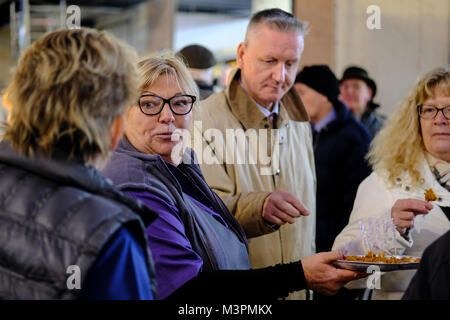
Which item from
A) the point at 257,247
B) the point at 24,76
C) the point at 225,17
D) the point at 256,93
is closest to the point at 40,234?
the point at 24,76

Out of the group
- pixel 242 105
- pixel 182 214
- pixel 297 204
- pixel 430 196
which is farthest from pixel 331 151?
pixel 182 214

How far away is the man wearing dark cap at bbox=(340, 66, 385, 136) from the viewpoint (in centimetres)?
507

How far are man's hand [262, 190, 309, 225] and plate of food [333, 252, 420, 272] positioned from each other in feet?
0.92

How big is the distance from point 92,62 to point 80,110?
0.37ft

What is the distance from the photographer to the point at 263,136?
2.68 meters

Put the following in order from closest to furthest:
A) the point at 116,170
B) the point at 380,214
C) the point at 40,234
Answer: the point at 40,234 < the point at 116,170 < the point at 380,214

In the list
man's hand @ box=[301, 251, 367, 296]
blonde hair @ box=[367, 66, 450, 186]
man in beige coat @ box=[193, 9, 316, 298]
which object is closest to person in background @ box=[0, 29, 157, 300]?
man's hand @ box=[301, 251, 367, 296]

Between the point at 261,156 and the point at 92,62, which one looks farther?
the point at 261,156

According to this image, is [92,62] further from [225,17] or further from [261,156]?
[225,17]

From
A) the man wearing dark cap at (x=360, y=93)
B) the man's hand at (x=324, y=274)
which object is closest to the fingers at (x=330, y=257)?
the man's hand at (x=324, y=274)

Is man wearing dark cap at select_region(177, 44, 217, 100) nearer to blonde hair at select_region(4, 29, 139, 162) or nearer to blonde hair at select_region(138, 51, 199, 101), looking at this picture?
blonde hair at select_region(138, 51, 199, 101)

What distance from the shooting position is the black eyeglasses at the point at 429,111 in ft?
7.93

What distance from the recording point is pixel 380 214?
245 centimetres

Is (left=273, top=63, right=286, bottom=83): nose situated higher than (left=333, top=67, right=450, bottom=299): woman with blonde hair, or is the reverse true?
(left=273, top=63, right=286, bottom=83): nose
